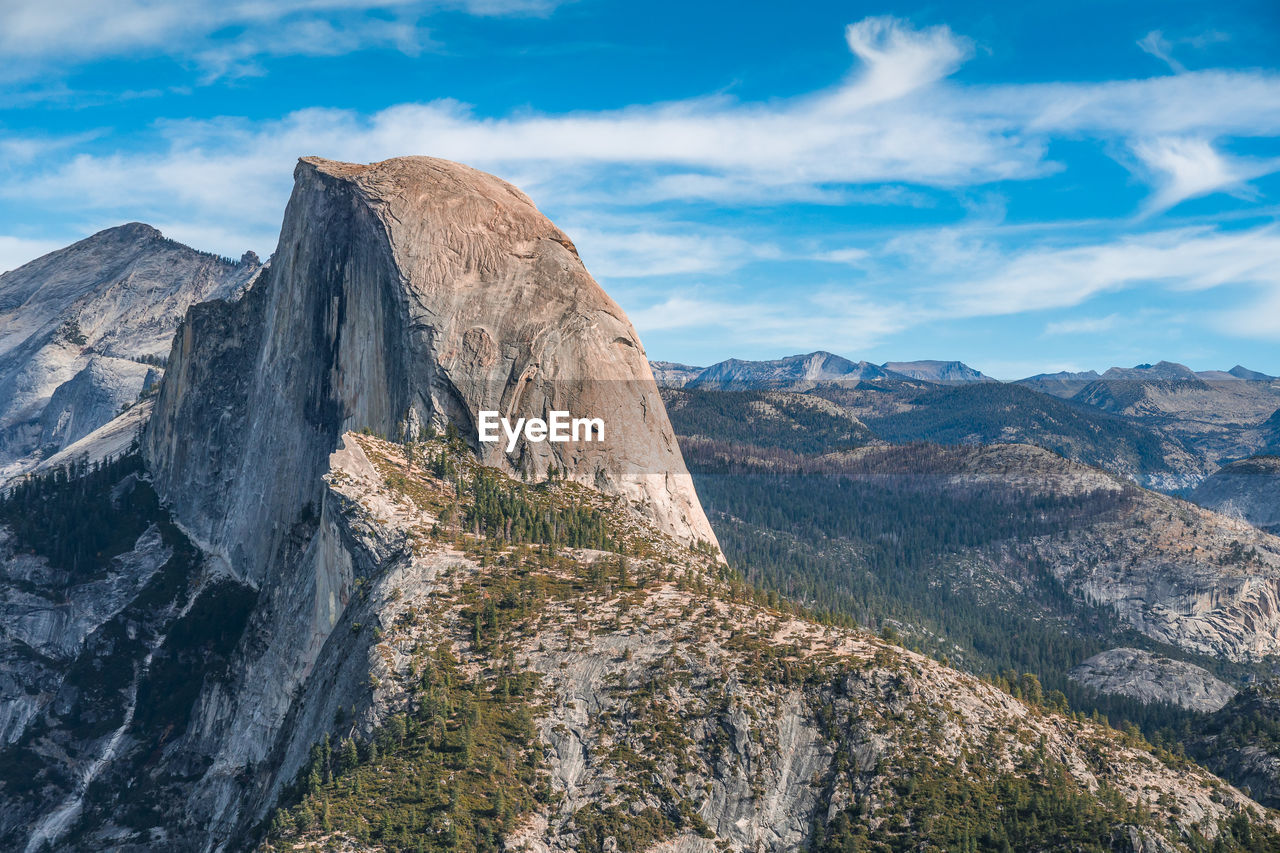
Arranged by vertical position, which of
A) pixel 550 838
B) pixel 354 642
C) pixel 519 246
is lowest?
pixel 550 838

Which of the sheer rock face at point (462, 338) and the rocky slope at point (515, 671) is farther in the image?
the sheer rock face at point (462, 338)

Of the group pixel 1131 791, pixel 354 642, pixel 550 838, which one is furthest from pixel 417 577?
pixel 1131 791

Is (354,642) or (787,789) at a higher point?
(354,642)

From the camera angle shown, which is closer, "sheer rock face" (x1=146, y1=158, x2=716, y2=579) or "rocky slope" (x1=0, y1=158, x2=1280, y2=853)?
"rocky slope" (x1=0, y1=158, x2=1280, y2=853)

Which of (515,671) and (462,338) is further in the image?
(462,338)

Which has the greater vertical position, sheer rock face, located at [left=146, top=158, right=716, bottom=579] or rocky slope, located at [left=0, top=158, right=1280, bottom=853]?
sheer rock face, located at [left=146, top=158, right=716, bottom=579]

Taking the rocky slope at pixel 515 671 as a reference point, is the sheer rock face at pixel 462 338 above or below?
above

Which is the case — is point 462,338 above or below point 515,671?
above

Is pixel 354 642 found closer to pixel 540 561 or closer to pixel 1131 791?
pixel 540 561
